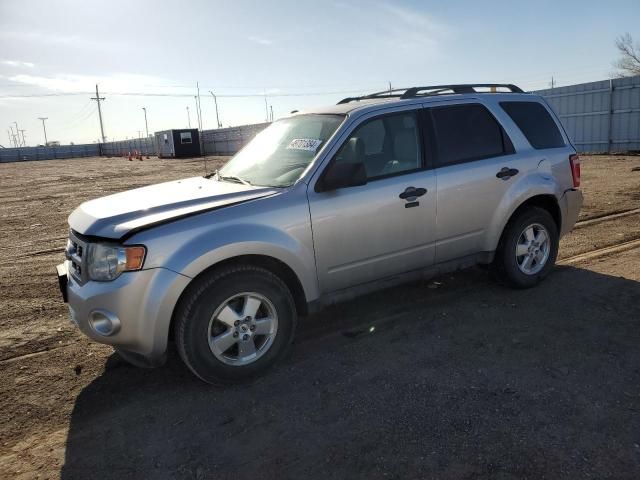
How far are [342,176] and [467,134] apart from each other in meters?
1.60

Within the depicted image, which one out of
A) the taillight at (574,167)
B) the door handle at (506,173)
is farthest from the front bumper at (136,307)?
the taillight at (574,167)

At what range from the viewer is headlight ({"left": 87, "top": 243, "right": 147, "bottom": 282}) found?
310 centimetres

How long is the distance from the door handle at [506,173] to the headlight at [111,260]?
323 cm

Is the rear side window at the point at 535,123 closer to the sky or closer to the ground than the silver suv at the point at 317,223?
closer to the sky

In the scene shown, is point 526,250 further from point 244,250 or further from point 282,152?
point 244,250

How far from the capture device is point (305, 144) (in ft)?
13.4

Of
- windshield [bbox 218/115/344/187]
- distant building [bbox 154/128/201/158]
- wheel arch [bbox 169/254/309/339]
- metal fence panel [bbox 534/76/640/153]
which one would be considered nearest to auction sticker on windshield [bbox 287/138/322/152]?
windshield [bbox 218/115/344/187]

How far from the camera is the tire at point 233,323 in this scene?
329cm

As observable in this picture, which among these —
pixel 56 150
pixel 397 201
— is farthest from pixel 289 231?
pixel 56 150

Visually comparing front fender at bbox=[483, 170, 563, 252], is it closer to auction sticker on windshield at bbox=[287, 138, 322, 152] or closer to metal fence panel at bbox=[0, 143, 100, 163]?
auction sticker on windshield at bbox=[287, 138, 322, 152]

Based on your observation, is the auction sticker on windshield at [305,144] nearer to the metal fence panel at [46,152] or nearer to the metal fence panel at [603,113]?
the metal fence panel at [603,113]

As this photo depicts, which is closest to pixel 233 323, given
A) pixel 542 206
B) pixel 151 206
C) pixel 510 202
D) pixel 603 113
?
pixel 151 206

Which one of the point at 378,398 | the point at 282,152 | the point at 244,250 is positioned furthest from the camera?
the point at 282,152

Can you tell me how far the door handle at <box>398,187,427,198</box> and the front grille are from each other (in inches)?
94.1
